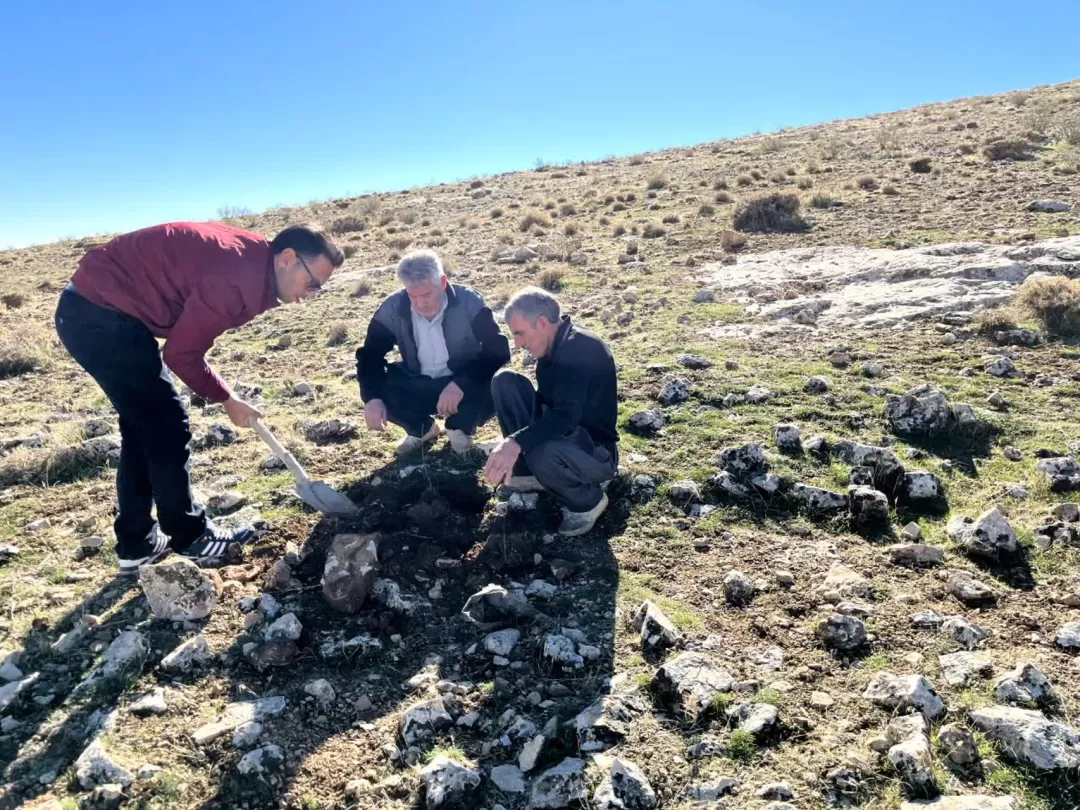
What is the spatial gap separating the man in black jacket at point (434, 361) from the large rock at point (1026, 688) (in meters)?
3.44

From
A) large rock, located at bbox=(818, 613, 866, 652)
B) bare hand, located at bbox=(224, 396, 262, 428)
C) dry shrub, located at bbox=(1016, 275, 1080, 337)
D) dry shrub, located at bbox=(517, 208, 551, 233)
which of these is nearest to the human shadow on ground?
bare hand, located at bbox=(224, 396, 262, 428)

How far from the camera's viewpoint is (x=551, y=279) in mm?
10102

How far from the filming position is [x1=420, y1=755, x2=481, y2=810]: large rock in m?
2.46

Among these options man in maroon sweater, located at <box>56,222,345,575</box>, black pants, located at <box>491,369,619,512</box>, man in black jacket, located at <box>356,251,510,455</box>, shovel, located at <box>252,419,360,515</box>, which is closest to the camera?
man in maroon sweater, located at <box>56,222,345,575</box>

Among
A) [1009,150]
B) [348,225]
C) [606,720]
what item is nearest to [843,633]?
[606,720]

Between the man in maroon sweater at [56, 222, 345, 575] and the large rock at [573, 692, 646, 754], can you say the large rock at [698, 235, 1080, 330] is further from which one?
the large rock at [573, 692, 646, 754]

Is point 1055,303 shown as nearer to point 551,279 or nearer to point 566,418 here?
point 566,418

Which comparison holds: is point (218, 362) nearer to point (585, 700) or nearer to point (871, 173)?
point (585, 700)

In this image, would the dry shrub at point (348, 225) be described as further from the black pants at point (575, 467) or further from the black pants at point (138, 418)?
the black pants at point (575, 467)

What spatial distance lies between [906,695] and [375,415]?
137 inches

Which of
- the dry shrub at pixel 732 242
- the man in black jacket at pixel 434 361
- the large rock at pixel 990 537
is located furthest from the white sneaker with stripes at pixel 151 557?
the dry shrub at pixel 732 242

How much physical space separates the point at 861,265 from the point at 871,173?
6.45 metres

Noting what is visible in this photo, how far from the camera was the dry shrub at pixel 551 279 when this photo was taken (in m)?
9.98

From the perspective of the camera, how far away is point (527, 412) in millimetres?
4449
